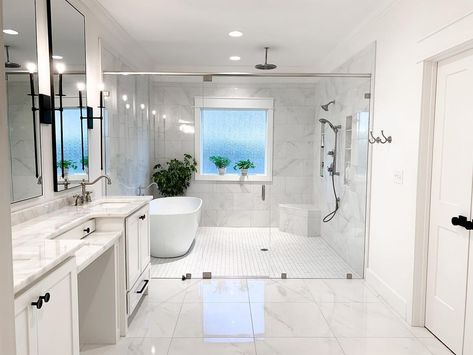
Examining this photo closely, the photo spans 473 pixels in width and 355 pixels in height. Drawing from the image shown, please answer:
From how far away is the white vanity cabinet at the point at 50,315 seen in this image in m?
1.26

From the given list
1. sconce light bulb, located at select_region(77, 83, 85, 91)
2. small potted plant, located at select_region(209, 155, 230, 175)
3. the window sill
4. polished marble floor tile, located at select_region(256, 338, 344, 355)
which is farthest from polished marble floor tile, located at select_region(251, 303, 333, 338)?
sconce light bulb, located at select_region(77, 83, 85, 91)

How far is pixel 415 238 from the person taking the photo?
277cm

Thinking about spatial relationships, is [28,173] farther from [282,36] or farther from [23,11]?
[282,36]

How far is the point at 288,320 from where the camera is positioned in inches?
115

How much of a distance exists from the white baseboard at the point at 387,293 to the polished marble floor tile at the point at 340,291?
0.07m

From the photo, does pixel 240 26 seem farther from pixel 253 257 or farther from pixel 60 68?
pixel 253 257

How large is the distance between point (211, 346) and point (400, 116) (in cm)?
237

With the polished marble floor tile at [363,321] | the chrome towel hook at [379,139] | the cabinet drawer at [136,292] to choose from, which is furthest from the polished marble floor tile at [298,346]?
the chrome towel hook at [379,139]

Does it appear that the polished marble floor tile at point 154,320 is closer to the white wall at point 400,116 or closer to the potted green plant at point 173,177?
the white wall at point 400,116

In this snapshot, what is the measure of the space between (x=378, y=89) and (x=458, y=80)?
109 cm

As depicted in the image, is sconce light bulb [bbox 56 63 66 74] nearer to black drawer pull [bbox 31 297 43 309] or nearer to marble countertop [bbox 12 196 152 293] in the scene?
marble countertop [bbox 12 196 152 293]

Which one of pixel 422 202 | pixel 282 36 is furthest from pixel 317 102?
pixel 422 202

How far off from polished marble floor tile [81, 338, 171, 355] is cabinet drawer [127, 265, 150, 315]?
0.80 ft

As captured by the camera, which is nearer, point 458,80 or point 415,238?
point 458,80
